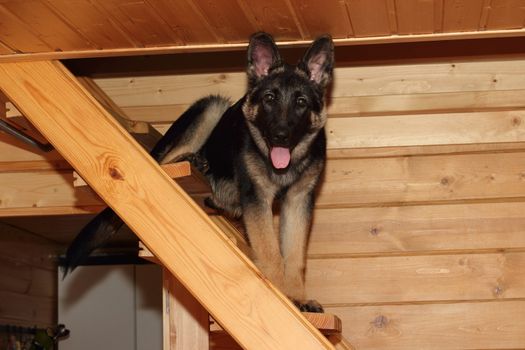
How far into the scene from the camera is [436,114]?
3848 millimetres

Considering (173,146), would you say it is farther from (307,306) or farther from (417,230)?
(417,230)

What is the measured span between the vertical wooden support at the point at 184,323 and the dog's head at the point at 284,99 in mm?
778

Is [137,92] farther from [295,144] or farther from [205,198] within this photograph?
[295,144]

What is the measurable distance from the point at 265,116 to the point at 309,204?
396 mm

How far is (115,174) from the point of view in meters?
2.92

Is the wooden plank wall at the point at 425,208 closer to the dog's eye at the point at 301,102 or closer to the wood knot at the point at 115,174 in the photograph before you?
the dog's eye at the point at 301,102

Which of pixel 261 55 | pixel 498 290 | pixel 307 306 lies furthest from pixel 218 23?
pixel 498 290

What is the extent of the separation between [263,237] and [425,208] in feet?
3.26

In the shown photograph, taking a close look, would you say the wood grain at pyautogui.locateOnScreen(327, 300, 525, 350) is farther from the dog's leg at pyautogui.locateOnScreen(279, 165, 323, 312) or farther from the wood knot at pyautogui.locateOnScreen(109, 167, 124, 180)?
the wood knot at pyautogui.locateOnScreen(109, 167, 124, 180)

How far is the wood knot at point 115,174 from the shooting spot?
9.57 ft

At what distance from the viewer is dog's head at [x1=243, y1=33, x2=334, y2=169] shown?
310cm

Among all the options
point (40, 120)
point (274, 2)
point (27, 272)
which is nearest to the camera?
point (274, 2)

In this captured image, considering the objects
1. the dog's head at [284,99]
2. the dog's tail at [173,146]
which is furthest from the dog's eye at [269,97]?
the dog's tail at [173,146]

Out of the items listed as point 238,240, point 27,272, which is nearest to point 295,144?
point 238,240
